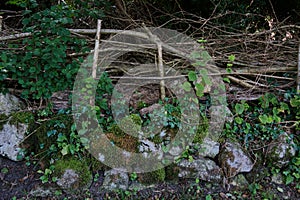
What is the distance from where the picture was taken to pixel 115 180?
2.50 metres

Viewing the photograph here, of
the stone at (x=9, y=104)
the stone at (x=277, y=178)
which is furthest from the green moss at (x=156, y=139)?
the stone at (x=9, y=104)

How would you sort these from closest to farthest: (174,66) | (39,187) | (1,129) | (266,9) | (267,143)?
(39,187), (1,129), (267,143), (174,66), (266,9)

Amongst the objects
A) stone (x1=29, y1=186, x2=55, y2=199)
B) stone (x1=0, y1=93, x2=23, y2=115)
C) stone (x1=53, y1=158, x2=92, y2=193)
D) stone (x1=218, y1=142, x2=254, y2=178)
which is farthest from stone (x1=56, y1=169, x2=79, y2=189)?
stone (x1=218, y1=142, x2=254, y2=178)

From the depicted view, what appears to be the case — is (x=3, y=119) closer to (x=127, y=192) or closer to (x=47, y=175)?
(x=47, y=175)

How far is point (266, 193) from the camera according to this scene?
2553 mm

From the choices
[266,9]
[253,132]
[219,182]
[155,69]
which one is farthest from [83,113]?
[266,9]

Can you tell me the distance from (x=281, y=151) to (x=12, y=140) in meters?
2.95

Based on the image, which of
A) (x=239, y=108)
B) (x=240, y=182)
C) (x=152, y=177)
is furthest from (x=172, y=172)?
(x=239, y=108)

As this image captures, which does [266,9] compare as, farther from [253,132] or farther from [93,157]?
[93,157]

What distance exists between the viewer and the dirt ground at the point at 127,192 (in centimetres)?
239

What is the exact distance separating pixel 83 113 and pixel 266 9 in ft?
12.8

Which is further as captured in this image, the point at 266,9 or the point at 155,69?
the point at 266,9

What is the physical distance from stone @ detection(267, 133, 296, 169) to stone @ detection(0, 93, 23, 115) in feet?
9.55

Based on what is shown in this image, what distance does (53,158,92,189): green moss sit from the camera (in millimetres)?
2434
